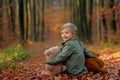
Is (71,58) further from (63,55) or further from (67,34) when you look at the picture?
(67,34)

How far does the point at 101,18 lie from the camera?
21859 millimetres

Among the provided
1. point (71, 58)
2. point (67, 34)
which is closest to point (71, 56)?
point (71, 58)

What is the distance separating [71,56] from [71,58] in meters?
0.04

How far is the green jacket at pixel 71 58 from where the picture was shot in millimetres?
7185

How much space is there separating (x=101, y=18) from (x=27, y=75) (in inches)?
574

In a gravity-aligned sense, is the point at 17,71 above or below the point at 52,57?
below

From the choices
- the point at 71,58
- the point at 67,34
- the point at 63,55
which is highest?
the point at 67,34

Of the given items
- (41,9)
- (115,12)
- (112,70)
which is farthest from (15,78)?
(41,9)

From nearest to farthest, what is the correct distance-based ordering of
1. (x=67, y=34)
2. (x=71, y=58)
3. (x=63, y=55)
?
(x=63, y=55) → (x=71, y=58) → (x=67, y=34)

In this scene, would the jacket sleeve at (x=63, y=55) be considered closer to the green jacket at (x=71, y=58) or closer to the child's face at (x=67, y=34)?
A: the green jacket at (x=71, y=58)

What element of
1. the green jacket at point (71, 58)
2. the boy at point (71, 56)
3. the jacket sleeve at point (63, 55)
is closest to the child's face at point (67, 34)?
the boy at point (71, 56)

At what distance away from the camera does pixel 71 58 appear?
7.29 m

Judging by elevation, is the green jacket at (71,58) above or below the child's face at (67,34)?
below

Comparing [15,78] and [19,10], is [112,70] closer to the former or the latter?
[15,78]
